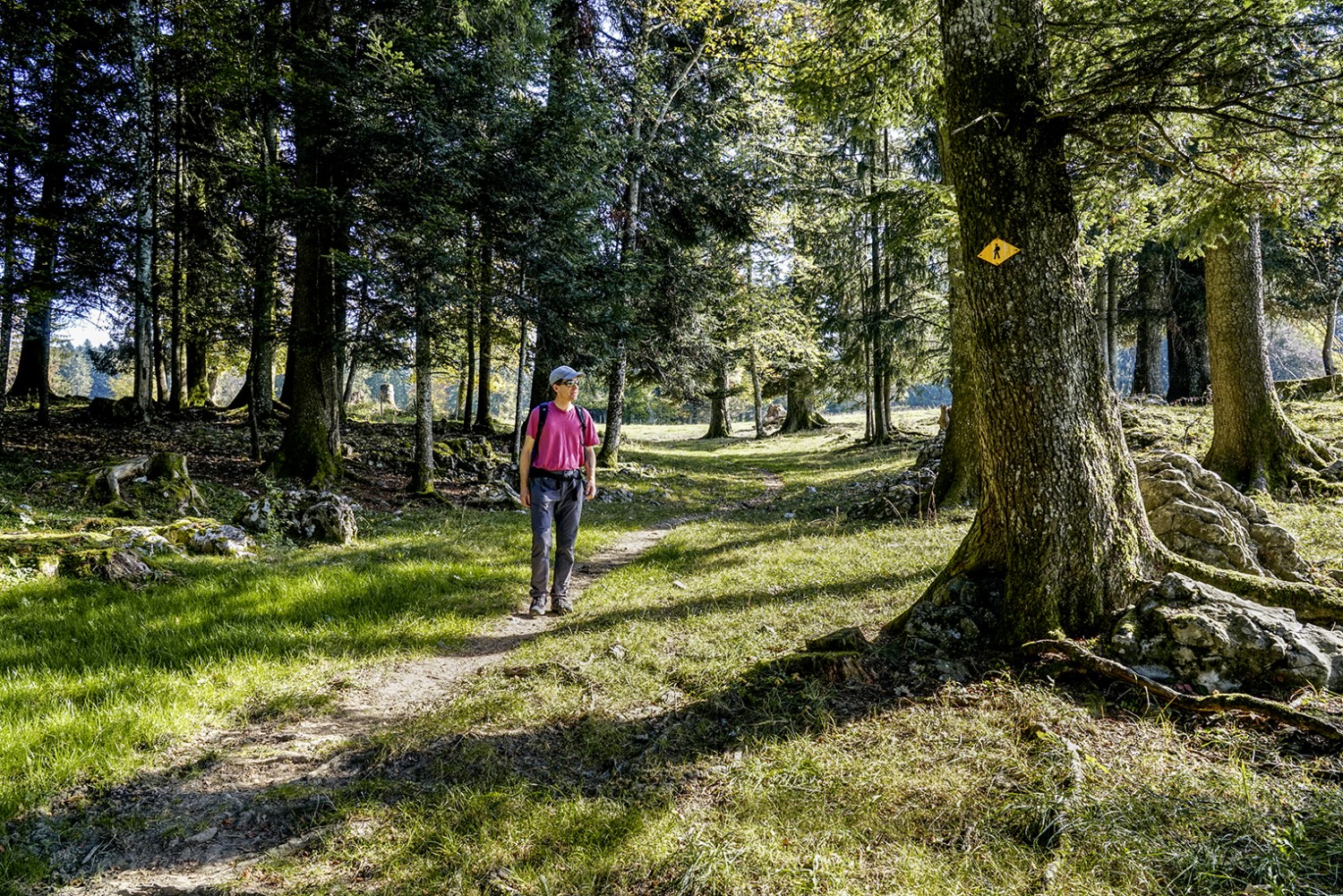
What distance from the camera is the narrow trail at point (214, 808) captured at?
2.63 metres

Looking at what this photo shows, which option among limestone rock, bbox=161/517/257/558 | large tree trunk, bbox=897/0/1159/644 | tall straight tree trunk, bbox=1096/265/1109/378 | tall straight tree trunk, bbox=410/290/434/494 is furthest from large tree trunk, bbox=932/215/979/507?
tall straight tree trunk, bbox=1096/265/1109/378

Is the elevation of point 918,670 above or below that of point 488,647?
above

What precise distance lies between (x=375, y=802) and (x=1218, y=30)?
6540mm

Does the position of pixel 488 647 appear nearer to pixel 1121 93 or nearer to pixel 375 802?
pixel 375 802

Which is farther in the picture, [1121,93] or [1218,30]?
[1121,93]

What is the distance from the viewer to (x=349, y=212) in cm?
1028

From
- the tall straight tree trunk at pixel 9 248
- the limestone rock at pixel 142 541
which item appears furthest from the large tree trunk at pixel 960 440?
the tall straight tree trunk at pixel 9 248

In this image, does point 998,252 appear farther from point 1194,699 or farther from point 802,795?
point 802,795

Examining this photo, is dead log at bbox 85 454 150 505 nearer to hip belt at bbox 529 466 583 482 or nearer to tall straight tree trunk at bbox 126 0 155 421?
tall straight tree trunk at bbox 126 0 155 421

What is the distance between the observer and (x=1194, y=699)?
323 centimetres

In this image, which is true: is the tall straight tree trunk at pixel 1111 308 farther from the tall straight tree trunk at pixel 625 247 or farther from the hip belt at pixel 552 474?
the hip belt at pixel 552 474

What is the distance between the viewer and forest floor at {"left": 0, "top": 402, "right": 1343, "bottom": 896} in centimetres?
244

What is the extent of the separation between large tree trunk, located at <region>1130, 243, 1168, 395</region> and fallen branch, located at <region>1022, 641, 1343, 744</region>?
18735 millimetres

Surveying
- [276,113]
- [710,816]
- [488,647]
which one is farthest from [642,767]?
[276,113]
